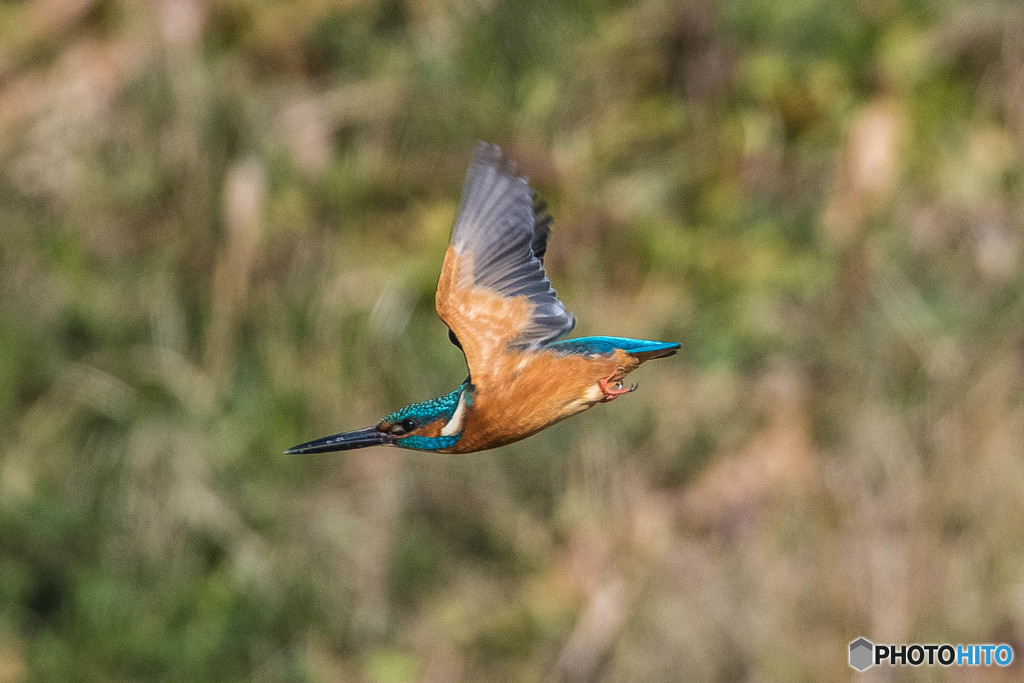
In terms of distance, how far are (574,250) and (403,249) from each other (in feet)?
2.11

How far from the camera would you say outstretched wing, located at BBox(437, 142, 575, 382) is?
1.51 meters

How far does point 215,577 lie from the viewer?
15.1 feet

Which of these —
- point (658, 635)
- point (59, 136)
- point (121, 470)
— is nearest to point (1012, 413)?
point (658, 635)

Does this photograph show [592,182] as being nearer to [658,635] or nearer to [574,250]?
[574,250]

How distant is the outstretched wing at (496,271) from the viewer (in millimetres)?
1513

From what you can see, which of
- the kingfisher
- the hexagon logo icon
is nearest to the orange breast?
the kingfisher

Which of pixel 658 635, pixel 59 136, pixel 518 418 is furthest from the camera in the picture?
pixel 59 136

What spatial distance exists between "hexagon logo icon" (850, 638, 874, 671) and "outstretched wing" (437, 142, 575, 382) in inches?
110

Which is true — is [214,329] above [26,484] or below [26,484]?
above

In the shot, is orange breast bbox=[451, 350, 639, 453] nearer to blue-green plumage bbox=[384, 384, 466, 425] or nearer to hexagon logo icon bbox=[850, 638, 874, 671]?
blue-green plumage bbox=[384, 384, 466, 425]

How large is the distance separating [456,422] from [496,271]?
0.66 ft

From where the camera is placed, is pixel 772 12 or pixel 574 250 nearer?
pixel 574 250

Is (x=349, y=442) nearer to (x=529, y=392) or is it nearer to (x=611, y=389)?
(x=529, y=392)

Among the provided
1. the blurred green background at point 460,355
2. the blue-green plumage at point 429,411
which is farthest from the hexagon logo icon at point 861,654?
the blue-green plumage at point 429,411
